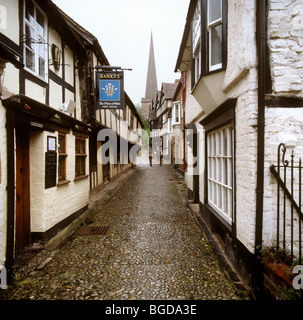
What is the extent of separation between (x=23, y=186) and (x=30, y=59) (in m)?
2.76

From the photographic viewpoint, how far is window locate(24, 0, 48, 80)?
4434 millimetres

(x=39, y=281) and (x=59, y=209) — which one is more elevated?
(x=59, y=209)

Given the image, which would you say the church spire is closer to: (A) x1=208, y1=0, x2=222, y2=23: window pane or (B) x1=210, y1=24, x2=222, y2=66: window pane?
(A) x1=208, y1=0, x2=222, y2=23: window pane

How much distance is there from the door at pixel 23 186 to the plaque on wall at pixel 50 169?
0.38 metres

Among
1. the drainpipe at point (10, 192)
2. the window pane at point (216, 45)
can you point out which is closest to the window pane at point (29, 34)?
the drainpipe at point (10, 192)

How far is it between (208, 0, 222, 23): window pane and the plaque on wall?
4.66 metres

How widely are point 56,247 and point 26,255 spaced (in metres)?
0.62

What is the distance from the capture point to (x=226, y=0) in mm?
4027

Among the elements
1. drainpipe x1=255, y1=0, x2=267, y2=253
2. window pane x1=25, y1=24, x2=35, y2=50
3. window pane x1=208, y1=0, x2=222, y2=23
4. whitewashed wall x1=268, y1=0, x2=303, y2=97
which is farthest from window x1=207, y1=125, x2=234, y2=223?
window pane x1=25, y1=24, x2=35, y2=50

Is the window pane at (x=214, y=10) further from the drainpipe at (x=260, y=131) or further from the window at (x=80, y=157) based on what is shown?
the window at (x=80, y=157)

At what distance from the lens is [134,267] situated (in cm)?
390

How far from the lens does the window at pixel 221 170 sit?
13.7ft
